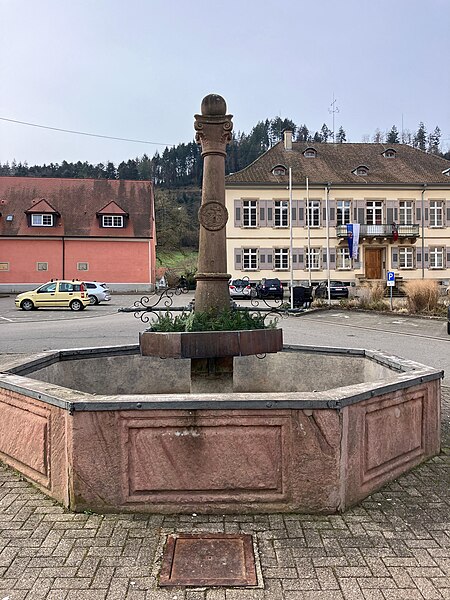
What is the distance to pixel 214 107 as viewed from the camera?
6.09 meters

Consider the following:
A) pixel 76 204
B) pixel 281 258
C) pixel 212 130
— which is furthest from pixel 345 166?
pixel 212 130

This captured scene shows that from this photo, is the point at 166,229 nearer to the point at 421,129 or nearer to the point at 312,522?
the point at 421,129

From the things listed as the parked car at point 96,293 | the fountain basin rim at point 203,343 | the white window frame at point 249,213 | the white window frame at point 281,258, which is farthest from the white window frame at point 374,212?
the fountain basin rim at point 203,343

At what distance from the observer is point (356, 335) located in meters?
17.0

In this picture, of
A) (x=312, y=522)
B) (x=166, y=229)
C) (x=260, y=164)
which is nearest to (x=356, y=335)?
(x=312, y=522)

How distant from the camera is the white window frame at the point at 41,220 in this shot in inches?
1800

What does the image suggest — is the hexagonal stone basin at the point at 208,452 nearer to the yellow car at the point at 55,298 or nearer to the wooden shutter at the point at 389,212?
the yellow car at the point at 55,298

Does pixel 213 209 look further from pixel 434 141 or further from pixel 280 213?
pixel 434 141

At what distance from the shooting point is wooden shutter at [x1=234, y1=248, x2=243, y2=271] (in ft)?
Result: 140

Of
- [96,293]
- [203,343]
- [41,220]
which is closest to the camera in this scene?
[203,343]

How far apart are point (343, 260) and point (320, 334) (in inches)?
1114

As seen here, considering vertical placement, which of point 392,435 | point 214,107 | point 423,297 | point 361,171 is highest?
point 361,171

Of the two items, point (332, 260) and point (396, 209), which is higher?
point (396, 209)

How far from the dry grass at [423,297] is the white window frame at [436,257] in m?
22.8
